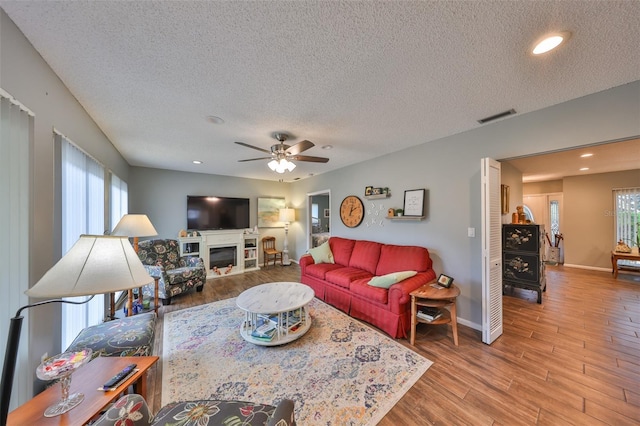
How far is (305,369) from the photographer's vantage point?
1997 mm

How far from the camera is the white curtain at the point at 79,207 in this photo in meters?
1.86

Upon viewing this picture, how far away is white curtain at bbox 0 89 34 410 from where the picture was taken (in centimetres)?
120

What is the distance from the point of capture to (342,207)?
4727mm

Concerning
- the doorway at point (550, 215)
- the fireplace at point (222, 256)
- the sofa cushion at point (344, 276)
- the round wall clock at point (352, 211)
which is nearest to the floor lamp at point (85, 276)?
the sofa cushion at point (344, 276)

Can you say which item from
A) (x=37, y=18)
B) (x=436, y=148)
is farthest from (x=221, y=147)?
(x=436, y=148)

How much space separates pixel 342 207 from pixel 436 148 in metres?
2.17

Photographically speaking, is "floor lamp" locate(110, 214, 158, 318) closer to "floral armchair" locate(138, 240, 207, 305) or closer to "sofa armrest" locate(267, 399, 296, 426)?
"floral armchair" locate(138, 240, 207, 305)

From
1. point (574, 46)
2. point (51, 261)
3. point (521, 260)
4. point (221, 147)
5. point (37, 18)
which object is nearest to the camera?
point (37, 18)

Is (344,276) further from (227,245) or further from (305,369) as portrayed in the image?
(227,245)

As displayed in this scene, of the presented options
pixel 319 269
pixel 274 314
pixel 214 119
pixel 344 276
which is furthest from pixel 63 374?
pixel 319 269

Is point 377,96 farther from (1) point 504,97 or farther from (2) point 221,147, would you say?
(2) point 221,147

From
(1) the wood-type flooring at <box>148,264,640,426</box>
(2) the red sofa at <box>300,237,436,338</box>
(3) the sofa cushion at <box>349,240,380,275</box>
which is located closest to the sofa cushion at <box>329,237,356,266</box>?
(2) the red sofa at <box>300,237,436,338</box>

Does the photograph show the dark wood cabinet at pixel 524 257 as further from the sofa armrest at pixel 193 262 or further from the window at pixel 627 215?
the sofa armrest at pixel 193 262

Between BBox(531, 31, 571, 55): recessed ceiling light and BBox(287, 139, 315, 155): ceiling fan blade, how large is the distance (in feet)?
6.06
